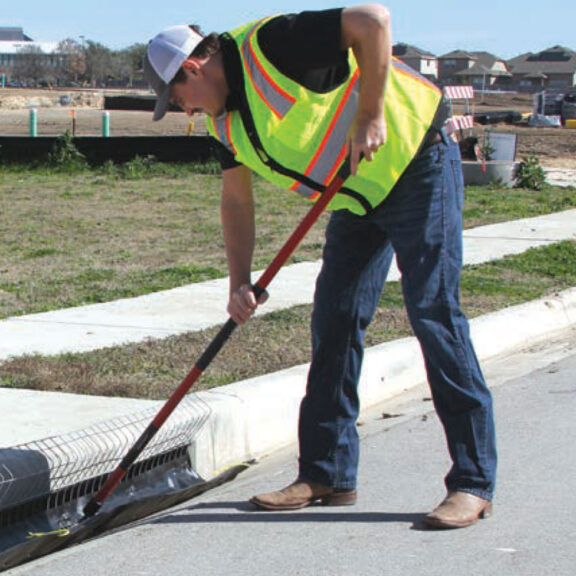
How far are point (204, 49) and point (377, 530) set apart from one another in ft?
5.81

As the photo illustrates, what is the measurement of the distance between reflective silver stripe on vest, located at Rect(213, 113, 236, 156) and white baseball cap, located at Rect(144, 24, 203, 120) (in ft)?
0.67

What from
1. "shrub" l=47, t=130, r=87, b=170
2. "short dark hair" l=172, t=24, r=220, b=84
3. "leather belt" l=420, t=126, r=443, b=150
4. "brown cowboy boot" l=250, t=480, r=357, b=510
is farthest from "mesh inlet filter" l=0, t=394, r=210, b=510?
"shrub" l=47, t=130, r=87, b=170

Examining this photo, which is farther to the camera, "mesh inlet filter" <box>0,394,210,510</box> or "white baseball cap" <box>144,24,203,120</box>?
"mesh inlet filter" <box>0,394,210,510</box>

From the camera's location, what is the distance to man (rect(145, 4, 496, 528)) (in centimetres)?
392

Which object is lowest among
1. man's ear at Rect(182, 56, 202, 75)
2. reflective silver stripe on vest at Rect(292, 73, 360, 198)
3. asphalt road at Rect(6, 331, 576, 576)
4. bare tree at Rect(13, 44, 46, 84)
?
asphalt road at Rect(6, 331, 576, 576)

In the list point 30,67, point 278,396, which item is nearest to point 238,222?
Result: point 278,396

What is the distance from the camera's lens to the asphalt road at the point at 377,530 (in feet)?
12.9

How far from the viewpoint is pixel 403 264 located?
4234mm

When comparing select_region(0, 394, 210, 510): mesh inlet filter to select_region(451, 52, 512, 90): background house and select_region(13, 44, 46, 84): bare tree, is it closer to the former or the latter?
select_region(13, 44, 46, 84): bare tree

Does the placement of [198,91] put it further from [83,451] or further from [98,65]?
[98,65]

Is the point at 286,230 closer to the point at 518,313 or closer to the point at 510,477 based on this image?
the point at 518,313

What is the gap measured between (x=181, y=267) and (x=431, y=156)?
5580 millimetres

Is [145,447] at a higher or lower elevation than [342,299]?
lower

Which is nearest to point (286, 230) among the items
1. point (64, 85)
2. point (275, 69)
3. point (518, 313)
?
point (518, 313)
